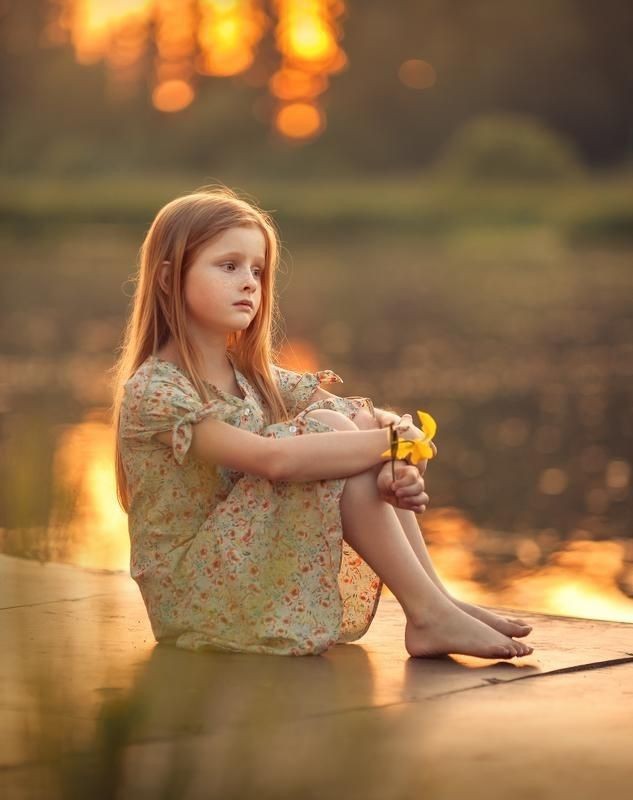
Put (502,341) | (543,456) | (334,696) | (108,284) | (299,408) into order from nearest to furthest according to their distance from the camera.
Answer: (334,696), (299,408), (543,456), (502,341), (108,284)

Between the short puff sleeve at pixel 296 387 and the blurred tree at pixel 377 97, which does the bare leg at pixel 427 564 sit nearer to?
the short puff sleeve at pixel 296 387

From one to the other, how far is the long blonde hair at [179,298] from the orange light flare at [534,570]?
111cm

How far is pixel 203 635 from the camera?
3109 mm

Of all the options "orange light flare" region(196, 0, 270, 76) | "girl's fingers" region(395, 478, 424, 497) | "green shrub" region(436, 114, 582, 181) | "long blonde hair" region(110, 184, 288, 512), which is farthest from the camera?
"orange light flare" region(196, 0, 270, 76)

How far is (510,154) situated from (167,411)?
37.0 m

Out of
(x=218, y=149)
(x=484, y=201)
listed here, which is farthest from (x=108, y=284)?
(x=218, y=149)

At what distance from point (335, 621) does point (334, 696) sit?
359 millimetres

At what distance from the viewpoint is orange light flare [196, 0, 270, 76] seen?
1845 inches

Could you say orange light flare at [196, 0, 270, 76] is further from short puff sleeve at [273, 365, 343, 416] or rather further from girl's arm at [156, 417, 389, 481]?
girl's arm at [156, 417, 389, 481]

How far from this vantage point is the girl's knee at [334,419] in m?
3.10

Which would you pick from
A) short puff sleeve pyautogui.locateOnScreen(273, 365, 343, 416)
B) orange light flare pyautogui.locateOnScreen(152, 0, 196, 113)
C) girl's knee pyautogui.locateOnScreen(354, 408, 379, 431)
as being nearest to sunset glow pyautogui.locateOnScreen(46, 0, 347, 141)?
orange light flare pyautogui.locateOnScreen(152, 0, 196, 113)

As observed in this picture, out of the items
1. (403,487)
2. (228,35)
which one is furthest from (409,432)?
(228,35)

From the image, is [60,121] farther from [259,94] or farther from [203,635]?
[203,635]

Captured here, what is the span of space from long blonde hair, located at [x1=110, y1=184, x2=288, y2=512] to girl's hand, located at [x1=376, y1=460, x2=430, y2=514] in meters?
0.42
